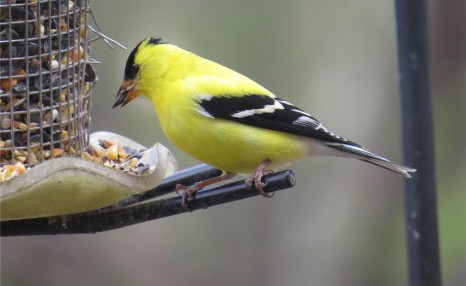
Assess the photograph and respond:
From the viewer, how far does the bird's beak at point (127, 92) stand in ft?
14.1

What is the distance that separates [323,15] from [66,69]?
16.0 ft

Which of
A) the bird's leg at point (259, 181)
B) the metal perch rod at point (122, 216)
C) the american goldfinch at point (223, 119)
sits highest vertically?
the american goldfinch at point (223, 119)

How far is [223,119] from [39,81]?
823mm

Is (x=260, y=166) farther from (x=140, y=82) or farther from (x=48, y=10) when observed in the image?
(x=48, y=10)

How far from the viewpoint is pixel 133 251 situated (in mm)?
8500

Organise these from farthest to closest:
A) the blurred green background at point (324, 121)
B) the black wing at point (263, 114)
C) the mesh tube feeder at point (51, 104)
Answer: the blurred green background at point (324, 121) → the black wing at point (263, 114) → the mesh tube feeder at point (51, 104)

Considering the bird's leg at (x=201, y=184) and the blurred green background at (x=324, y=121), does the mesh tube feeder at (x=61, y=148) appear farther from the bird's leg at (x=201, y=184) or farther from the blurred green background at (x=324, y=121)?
the blurred green background at (x=324, y=121)

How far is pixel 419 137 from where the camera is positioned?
10.8 feet

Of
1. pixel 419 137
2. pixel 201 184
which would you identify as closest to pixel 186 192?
pixel 201 184

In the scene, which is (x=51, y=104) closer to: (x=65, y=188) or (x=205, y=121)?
(x=205, y=121)

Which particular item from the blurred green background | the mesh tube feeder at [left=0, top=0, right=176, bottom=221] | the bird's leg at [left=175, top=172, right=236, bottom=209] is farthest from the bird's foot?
the blurred green background

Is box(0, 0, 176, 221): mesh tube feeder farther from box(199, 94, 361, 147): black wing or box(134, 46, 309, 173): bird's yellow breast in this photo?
box(199, 94, 361, 147): black wing

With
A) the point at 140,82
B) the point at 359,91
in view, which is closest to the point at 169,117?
the point at 140,82

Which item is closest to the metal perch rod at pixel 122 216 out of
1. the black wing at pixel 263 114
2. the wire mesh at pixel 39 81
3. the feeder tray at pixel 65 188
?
the feeder tray at pixel 65 188
